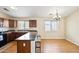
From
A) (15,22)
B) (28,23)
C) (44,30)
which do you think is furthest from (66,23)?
(15,22)

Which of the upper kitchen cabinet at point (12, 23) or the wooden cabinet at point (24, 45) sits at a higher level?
the upper kitchen cabinet at point (12, 23)

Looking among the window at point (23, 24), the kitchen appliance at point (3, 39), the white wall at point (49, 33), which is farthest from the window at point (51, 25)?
the kitchen appliance at point (3, 39)

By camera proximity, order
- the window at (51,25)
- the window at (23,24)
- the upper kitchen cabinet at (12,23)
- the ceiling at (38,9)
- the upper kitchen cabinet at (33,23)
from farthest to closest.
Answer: the window at (51,25) < the window at (23,24) < the upper kitchen cabinet at (33,23) < the upper kitchen cabinet at (12,23) < the ceiling at (38,9)

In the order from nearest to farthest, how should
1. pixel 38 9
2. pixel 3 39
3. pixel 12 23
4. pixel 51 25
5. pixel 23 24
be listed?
pixel 3 39, pixel 38 9, pixel 12 23, pixel 23 24, pixel 51 25

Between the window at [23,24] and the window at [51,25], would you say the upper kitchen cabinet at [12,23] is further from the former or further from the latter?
the window at [51,25]

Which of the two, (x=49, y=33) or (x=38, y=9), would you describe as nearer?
(x=38, y=9)

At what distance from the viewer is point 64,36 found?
36.6ft

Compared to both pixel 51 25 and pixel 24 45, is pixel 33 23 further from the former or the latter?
pixel 24 45

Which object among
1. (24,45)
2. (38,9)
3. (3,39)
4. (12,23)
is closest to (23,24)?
(12,23)

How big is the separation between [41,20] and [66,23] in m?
2.26

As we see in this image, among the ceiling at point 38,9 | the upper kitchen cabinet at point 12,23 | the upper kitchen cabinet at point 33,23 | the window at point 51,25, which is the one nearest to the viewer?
the ceiling at point 38,9

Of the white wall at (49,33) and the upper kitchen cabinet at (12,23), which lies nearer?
the upper kitchen cabinet at (12,23)

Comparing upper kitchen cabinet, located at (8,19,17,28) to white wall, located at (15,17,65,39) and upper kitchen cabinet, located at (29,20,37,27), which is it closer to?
upper kitchen cabinet, located at (29,20,37,27)
